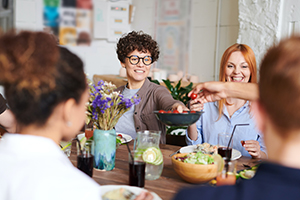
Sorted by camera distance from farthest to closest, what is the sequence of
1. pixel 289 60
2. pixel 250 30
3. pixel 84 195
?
pixel 250 30 < pixel 84 195 < pixel 289 60

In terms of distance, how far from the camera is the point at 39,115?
873mm

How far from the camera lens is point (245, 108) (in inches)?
83.7

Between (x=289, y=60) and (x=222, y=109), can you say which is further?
(x=222, y=109)

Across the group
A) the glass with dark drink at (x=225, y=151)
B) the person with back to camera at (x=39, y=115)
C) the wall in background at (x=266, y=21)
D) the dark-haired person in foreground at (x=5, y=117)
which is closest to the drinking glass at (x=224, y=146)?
the glass with dark drink at (x=225, y=151)

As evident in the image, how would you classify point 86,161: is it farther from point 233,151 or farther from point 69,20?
point 69,20

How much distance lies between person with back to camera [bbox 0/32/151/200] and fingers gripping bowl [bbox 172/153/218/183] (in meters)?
0.52

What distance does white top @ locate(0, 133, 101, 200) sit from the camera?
0.75 metres

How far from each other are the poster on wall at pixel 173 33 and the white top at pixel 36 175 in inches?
166

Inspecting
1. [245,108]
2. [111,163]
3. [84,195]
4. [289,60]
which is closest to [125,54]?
[245,108]

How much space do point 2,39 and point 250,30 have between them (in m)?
3.25

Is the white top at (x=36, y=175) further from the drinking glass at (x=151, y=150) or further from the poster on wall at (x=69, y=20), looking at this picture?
the poster on wall at (x=69, y=20)

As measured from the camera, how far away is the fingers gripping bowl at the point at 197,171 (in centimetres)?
126

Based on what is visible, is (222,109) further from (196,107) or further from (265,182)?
(265,182)

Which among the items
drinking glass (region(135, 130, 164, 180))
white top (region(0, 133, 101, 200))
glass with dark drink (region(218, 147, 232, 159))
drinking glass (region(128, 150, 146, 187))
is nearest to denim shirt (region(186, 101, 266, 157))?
glass with dark drink (region(218, 147, 232, 159))
